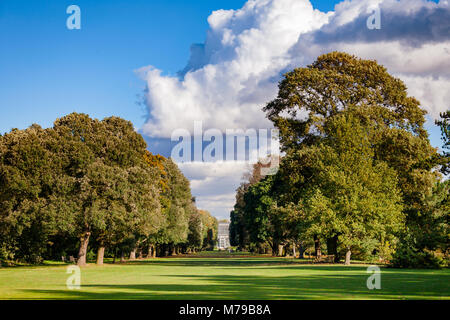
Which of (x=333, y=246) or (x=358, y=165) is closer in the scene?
(x=358, y=165)

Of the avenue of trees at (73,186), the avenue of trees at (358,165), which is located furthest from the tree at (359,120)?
the avenue of trees at (73,186)

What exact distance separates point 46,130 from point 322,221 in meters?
25.8

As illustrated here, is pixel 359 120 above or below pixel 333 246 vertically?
above

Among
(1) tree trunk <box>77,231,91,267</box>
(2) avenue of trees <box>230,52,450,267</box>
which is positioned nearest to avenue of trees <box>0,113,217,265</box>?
(1) tree trunk <box>77,231,91,267</box>

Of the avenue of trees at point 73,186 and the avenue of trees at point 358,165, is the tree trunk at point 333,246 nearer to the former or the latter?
the avenue of trees at point 358,165

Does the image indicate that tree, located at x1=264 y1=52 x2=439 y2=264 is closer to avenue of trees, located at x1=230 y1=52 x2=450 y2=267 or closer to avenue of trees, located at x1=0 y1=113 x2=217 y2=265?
avenue of trees, located at x1=230 y1=52 x2=450 y2=267

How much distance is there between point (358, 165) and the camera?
46.8 m

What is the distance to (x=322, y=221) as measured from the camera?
4575cm

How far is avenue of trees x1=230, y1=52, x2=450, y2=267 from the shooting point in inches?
1791

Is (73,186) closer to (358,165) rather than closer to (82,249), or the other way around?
(82,249)

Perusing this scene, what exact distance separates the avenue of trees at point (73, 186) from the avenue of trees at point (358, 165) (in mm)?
13880

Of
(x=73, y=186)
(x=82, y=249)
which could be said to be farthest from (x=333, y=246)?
(x=73, y=186)

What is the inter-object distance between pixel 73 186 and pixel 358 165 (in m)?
24.6
